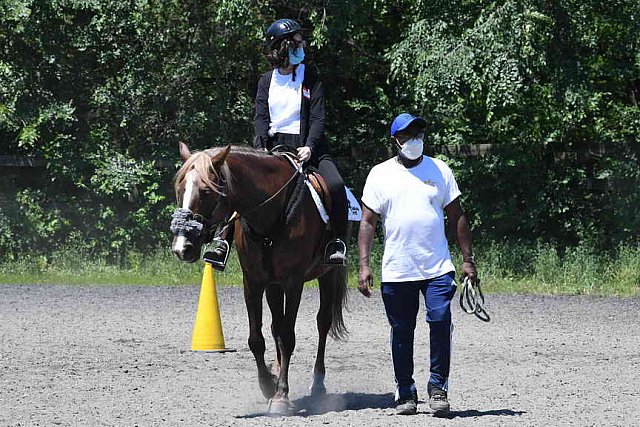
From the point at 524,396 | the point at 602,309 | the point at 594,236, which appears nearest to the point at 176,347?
the point at 524,396

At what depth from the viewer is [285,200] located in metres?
8.37

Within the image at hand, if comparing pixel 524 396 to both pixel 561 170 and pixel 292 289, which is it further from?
pixel 561 170

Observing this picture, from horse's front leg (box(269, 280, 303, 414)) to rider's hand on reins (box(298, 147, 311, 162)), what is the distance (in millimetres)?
948

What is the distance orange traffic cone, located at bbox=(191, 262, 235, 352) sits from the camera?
1100 centimetres

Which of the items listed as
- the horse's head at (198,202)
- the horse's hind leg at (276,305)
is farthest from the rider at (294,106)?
the horse's head at (198,202)

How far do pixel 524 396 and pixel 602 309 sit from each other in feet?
21.9

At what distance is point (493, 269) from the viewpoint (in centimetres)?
1856

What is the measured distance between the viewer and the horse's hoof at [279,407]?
26.5 ft

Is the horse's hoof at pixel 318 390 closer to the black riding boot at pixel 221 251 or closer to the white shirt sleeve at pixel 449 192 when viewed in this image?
the black riding boot at pixel 221 251

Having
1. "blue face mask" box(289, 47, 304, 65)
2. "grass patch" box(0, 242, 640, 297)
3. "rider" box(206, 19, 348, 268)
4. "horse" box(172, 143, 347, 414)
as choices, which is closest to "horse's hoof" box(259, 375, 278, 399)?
"horse" box(172, 143, 347, 414)

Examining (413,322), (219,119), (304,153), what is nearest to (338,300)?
(304,153)

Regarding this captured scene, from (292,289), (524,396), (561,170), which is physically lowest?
(524,396)

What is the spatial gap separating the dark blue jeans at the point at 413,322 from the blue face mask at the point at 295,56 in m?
2.02

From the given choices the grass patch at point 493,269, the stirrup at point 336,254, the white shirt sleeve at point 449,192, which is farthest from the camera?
the grass patch at point 493,269
